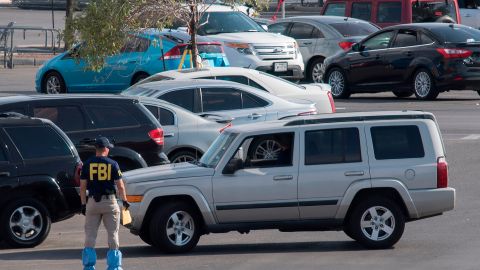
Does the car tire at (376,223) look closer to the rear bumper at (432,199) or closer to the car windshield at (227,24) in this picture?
the rear bumper at (432,199)

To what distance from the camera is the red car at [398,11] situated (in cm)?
3156

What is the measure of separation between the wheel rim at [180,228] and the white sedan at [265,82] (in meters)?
6.52

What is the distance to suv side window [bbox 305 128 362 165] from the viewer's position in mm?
11914

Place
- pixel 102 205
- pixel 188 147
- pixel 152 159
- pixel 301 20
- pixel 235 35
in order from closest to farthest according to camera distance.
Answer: pixel 102 205, pixel 152 159, pixel 188 147, pixel 235 35, pixel 301 20

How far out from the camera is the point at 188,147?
16.1 m

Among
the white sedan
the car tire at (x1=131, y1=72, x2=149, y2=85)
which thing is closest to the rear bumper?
the white sedan

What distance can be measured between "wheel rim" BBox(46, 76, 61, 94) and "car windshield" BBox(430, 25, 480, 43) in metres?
8.74

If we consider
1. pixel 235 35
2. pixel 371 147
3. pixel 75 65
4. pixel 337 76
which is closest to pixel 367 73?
pixel 337 76

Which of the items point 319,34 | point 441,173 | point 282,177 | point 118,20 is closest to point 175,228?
point 282,177

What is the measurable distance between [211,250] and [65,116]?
346 centimetres

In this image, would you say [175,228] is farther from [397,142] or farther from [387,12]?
[387,12]

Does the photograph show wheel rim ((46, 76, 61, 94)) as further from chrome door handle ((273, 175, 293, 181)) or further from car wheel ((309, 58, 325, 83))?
chrome door handle ((273, 175, 293, 181))

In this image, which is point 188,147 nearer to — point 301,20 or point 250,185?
point 250,185

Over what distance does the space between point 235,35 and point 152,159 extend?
468 inches
